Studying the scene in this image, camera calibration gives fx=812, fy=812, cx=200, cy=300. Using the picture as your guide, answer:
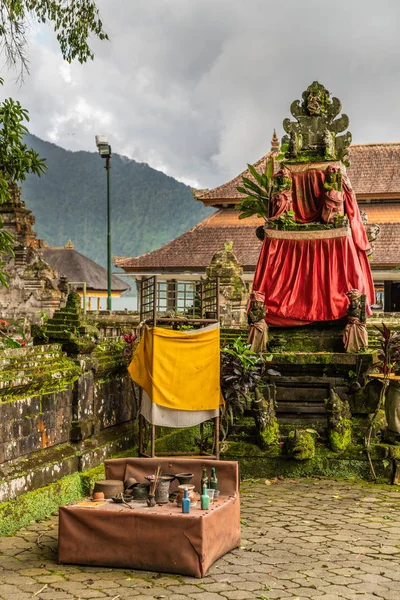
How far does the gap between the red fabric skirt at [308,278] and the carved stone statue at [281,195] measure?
0.41 meters

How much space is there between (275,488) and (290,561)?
280cm

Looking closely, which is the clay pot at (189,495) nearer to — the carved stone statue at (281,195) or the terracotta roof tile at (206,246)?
the carved stone statue at (281,195)

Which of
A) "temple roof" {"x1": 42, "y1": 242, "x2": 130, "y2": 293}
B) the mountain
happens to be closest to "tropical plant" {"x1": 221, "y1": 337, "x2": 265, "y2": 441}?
"temple roof" {"x1": 42, "y1": 242, "x2": 130, "y2": 293}

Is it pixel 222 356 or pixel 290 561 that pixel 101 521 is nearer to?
pixel 290 561

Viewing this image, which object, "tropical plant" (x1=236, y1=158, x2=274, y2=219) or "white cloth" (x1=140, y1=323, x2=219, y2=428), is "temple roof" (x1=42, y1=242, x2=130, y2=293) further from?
"white cloth" (x1=140, y1=323, x2=219, y2=428)

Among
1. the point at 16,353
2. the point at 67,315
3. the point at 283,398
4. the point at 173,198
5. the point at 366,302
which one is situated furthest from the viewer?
the point at 173,198

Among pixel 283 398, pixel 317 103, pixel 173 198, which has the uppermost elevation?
pixel 173 198

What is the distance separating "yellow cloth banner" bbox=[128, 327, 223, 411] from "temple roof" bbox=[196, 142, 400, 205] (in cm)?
1895

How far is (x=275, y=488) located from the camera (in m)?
9.01

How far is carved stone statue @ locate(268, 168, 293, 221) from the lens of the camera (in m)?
11.5

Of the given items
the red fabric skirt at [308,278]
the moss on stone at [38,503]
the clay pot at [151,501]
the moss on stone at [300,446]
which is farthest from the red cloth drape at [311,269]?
the clay pot at [151,501]

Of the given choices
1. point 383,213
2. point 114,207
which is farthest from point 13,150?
point 114,207

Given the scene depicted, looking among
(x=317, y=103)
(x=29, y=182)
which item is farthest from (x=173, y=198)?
(x=317, y=103)

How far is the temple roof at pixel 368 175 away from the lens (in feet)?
88.4
